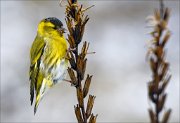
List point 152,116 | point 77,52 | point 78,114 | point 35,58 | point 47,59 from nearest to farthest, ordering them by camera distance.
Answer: point 152,116 → point 78,114 → point 77,52 → point 47,59 → point 35,58

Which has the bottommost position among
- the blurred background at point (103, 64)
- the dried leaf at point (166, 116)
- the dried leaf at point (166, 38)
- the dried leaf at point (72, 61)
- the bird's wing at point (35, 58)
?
the blurred background at point (103, 64)

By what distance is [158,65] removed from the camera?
43.9 inches

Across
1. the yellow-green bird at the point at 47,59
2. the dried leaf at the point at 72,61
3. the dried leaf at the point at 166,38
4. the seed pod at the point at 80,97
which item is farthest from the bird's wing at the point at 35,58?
the dried leaf at the point at 166,38

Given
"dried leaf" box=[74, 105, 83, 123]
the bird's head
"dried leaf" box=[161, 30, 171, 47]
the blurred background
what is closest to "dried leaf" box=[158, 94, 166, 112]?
"dried leaf" box=[161, 30, 171, 47]

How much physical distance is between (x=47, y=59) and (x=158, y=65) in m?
2.84

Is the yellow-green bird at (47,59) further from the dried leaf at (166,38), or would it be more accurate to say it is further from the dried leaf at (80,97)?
the dried leaf at (166,38)

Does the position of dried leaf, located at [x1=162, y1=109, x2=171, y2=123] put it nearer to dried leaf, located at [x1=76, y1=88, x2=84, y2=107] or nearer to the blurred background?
dried leaf, located at [x1=76, y1=88, x2=84, y2=107]

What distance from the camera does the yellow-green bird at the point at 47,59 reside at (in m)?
3.57

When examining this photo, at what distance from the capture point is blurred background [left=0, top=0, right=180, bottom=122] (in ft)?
33.2

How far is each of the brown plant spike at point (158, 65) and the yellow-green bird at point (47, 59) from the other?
7.50 feet

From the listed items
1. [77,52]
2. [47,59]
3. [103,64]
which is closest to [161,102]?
[77,52]

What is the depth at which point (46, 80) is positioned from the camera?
150 inches

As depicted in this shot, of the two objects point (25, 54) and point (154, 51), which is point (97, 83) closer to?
A: point (25, 54)

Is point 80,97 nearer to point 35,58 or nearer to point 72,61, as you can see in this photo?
point 72,61
